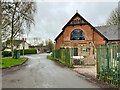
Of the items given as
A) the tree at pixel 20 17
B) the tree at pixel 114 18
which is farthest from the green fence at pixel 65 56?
the tree at pixel 114 18

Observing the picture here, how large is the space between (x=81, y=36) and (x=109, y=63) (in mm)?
34673

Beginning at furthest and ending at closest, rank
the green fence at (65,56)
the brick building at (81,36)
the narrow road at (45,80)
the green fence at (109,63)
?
1. the brick building at (81,36)
2. the green fence at (65,56)
3. the narrow road at (45,80)
4. the green fence at (109,63)

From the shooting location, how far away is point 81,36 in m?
47.2

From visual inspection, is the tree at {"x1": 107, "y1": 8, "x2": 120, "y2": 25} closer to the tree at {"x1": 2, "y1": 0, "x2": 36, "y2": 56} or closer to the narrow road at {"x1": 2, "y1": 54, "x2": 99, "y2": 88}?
the tree at {"x1": 2, "y1": 0, "x2": 36, "y2": 56}

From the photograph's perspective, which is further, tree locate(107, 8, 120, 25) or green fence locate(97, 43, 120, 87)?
tree locate(107, 8, 120, 25)

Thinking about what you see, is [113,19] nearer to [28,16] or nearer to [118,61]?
[28,16]

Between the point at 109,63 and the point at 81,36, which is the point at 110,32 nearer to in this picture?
the point at 81,36

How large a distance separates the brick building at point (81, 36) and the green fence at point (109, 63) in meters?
29.9

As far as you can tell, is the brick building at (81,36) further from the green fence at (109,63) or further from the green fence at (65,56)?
the green fence at (109,63)

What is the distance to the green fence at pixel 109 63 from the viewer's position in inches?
456

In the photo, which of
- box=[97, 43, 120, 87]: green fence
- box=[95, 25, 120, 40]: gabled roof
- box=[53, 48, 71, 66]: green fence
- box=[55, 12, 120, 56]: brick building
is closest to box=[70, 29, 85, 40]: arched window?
box=[55, 12, 120, 56]: brick building

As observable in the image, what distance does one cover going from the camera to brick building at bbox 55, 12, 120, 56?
147ft

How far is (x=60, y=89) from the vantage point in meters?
10.7

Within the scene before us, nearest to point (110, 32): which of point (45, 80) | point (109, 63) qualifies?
point (45, 80)
